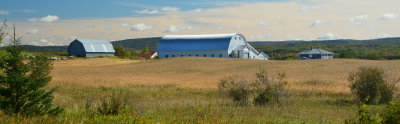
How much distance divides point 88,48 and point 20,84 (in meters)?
92.6

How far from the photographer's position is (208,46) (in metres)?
89.8

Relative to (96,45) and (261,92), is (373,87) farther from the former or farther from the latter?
(96,45)

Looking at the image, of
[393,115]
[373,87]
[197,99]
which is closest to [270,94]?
[197,99]

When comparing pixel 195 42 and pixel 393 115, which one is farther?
pixel 195 42

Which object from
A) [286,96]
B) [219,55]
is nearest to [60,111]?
[286,96]

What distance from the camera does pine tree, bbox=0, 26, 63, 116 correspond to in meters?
12.5

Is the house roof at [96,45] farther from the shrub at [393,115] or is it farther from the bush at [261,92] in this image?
the shrub at [393,115]

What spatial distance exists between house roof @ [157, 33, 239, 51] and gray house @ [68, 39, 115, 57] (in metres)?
16.4

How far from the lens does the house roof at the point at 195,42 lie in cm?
8869

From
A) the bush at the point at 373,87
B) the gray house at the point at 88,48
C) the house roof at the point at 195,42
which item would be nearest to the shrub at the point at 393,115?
the bush at the point at 373,87

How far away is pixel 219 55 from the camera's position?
3474 inches

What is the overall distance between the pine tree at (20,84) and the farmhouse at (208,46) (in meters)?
74.3

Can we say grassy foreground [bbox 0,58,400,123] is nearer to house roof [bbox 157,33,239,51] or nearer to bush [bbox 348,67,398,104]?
bush [bbox 348,67,398,104]

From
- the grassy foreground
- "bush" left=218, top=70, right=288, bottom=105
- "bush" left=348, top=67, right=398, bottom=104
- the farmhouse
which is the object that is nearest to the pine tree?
the grassy foreground
